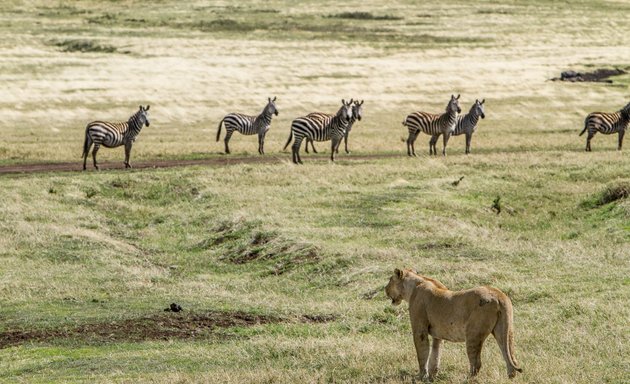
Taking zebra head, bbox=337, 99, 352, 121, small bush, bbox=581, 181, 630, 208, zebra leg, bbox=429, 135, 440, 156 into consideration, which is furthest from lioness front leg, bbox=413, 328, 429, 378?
zebra leg, bbox=429, 135, 440, 156

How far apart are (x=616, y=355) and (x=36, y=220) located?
1914 cm

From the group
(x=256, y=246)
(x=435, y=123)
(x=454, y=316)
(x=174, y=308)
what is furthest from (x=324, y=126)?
(x=454, y=316)

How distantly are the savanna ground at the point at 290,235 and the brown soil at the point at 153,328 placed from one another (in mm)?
63

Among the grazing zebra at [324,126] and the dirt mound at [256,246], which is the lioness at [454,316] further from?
the grazing zebra at [324,126]

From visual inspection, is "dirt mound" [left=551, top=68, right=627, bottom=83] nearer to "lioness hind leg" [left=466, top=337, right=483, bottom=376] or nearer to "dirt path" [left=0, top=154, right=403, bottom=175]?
"dirt path" [left=0, top=154, right=403, bottom=175]

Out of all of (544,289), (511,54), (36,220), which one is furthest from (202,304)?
(511,54)

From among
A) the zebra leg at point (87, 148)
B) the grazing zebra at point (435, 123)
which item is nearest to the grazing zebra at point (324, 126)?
the grazing zebra at point (435, 123)

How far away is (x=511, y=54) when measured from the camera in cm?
9075

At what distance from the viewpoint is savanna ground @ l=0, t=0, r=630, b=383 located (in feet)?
49.3

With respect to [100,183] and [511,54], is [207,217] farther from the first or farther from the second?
[511,54]

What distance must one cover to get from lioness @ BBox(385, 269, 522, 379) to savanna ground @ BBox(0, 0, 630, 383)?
362 millimetres

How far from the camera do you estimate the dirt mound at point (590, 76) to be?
3014 inches

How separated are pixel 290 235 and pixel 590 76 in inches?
2268

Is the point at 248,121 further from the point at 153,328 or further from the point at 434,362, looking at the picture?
the point at 434,362
